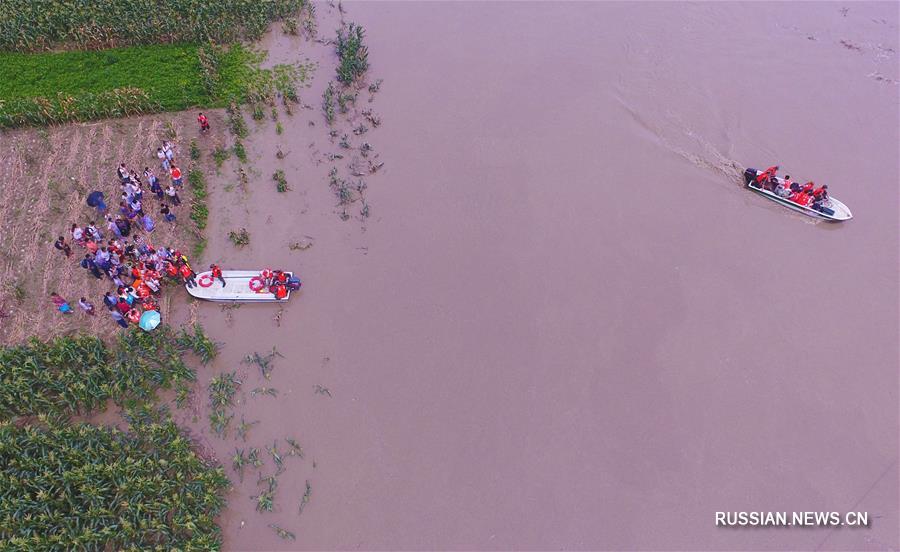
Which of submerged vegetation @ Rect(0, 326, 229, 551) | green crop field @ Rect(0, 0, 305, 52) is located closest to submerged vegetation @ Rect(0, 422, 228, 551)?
submerged vegetation @ Rect(0, 326, 229, 551)

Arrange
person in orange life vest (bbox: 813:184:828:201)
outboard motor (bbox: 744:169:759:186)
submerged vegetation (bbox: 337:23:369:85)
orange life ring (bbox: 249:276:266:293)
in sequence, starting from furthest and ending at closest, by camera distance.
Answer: submerged vegetation (bbox: 337:23:369:85) → outboard motor (bbox: 744:169:759:186) → person in orange life vest (bbox: 813:184:828:201) → orange life ring (bbox: 249:276:266:293)

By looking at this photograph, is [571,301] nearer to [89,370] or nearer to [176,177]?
[89,370]

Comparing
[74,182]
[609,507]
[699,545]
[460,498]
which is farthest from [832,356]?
[74,182]

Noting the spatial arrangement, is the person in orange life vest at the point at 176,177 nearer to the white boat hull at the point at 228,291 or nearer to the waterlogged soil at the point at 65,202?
the waterlogged soil at the point at 65,202

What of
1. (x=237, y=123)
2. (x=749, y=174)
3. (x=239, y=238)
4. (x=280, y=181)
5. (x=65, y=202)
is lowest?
(x=239, y=238)

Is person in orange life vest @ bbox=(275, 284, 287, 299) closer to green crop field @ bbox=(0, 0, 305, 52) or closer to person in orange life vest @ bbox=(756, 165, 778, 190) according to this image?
green crop field @ bbox=(0, 0, 305, 52)

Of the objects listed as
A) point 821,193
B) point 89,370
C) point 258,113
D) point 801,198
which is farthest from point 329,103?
point 821,193

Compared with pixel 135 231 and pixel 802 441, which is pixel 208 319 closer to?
pixel 135 231
